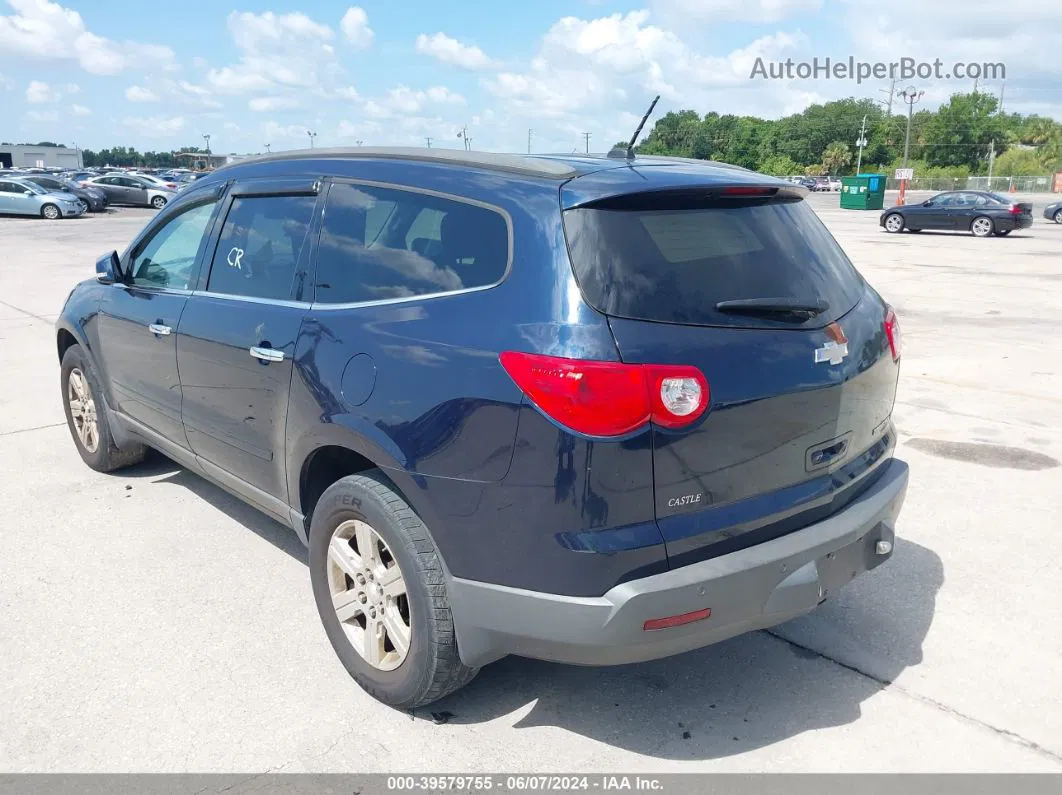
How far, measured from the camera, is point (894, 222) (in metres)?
29.1

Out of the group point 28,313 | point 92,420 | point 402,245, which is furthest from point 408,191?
point 28,313

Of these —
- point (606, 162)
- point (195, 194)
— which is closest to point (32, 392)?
point (195, 194)

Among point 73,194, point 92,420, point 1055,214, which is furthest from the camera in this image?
point 73,194

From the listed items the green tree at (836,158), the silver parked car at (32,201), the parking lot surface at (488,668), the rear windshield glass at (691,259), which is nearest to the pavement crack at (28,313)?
the parking lot surface at (488,668)

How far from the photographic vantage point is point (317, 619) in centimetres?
374

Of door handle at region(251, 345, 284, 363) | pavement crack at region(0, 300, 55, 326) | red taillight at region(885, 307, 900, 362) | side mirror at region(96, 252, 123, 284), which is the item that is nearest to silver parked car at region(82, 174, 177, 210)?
pavement crack at region(0, 300, 55, 326)

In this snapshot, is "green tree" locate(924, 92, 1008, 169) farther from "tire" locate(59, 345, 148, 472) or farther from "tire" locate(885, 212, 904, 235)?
"tire" locate(59, 345, 148, 472)

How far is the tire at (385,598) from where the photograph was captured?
2.80 meters

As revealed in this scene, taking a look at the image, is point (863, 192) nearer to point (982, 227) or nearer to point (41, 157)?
point (982, 227)

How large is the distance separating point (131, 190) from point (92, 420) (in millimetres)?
39768

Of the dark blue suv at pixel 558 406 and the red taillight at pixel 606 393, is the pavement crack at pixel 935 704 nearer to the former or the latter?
the dark blue suv at pixel 558 406

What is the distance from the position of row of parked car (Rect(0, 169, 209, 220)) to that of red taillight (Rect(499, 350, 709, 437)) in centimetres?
2923

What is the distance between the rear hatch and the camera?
8.38 ft

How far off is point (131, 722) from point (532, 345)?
6.35ft
